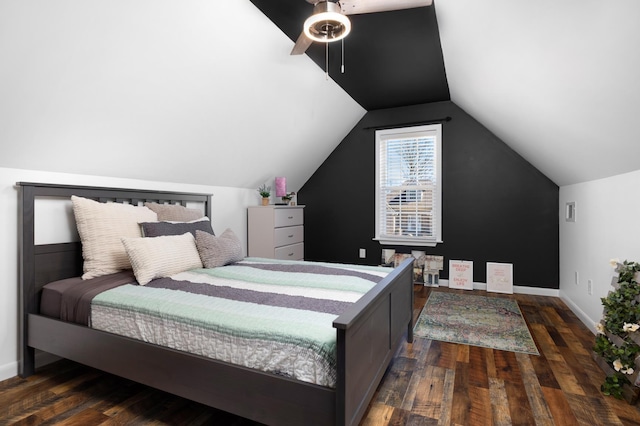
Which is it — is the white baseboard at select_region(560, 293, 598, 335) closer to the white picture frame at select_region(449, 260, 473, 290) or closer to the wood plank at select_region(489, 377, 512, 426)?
the white picture frame at select_region(449, 260, 473, 290)

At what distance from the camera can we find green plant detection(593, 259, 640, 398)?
6.13 feet

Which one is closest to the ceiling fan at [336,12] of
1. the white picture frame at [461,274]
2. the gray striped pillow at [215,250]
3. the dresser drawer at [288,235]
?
the gray striped pillow at [215,250]

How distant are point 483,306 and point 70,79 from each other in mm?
4013

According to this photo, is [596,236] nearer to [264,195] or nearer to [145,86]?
[264,195]

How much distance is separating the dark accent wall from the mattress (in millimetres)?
2532

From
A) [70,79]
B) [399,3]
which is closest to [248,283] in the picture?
[70,79]

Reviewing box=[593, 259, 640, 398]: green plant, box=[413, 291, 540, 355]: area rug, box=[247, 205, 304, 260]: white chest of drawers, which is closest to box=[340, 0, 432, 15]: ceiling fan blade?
box=[593, 259, 640, 398]: green plant

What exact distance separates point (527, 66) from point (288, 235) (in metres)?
3.30

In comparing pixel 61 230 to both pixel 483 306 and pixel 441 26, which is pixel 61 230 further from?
pixel 483 306

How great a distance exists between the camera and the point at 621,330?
1957 mm

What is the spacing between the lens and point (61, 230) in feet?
7.97

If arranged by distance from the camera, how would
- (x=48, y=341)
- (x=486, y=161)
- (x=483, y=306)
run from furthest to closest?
1. (x=486, y=161)
2. (x=483, y=306)
3. (x=48, y=341)

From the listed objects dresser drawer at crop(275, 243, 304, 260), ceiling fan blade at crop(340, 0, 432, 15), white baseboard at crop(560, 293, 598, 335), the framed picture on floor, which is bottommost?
white baseboard at crop(560, 293, 598, 335)

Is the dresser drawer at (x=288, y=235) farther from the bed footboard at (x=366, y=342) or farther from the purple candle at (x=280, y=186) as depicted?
the bed footboard at (x=366, y=342)
